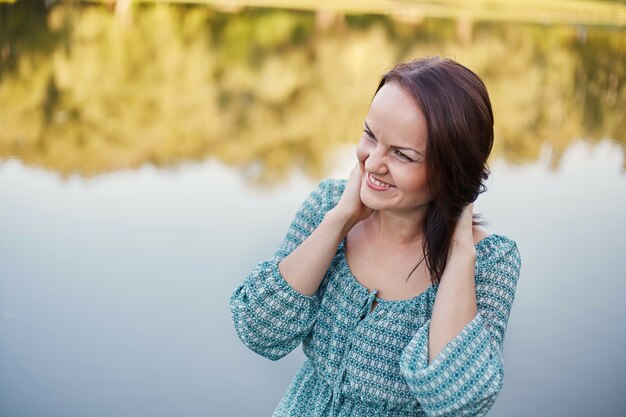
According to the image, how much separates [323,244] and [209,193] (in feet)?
11.2

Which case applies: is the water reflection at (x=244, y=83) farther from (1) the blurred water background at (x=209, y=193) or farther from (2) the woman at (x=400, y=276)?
(2) the woman at (x=400, y=276)

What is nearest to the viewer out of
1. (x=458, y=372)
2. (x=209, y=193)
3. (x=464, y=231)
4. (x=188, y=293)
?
(x=458, y=372)

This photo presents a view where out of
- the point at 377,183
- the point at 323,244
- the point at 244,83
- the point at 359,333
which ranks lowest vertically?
the point at 244,83

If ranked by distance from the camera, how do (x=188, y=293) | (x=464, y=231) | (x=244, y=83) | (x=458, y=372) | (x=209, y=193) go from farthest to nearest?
(x=244, y=83), (x=209, y=193), (x=188, y=293), (x=464, y=231), (x=458, y=372)

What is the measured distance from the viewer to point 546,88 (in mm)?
8484

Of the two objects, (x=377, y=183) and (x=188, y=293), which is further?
(x=188, y=293)

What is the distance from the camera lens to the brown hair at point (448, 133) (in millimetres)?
1393

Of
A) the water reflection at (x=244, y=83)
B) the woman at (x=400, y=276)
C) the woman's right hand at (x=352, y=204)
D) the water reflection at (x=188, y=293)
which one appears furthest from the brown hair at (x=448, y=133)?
the water reflection at (x=244, y=83)

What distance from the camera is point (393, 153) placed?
143 centimetres

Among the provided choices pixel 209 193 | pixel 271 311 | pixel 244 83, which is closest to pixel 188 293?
pixel 209 193

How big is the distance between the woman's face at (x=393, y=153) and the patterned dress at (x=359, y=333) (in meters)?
0.16

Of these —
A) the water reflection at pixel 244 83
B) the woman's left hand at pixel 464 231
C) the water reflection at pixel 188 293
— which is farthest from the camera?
the water reflection at pixel 244 83

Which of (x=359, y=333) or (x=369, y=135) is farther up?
(x=369, y=135)

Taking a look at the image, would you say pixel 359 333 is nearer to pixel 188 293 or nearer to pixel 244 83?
pixel 188 293
